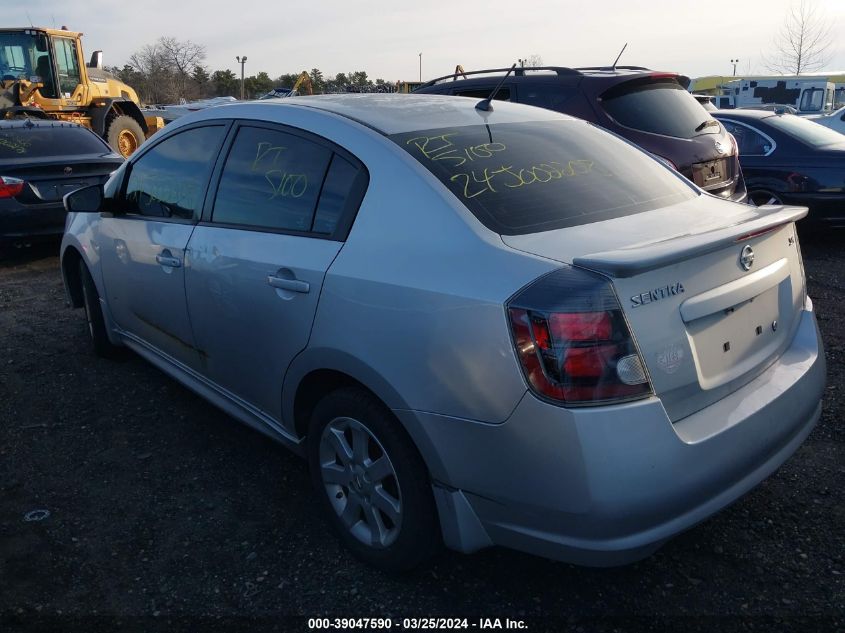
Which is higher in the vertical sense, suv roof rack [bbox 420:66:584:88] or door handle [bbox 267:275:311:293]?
suv roof rack [bbox 420:66:584:88]

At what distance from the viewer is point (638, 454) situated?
2.02 m

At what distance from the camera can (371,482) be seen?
2.59 m

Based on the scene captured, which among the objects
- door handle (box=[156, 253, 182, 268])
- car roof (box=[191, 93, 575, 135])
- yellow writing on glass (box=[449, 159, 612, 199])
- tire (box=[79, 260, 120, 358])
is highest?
car roof (box=[191, 93, 575, 135])

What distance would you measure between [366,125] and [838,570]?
92.4 inches

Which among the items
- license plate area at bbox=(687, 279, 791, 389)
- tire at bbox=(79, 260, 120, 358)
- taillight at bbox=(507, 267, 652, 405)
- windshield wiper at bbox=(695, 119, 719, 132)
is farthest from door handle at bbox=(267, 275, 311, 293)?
windshield wiper at bbox=(695, 119, 719, 132)

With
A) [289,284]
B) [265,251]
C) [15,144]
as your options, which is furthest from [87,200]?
[15,144]

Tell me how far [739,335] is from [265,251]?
174 centimetres

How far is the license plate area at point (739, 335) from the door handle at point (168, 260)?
2.31m

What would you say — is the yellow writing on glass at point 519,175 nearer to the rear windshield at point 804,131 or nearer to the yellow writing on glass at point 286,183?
the yellow writing on glass at point 286,183

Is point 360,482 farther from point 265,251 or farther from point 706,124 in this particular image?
point 706,124

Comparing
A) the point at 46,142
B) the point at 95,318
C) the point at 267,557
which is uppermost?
the point at 46,142

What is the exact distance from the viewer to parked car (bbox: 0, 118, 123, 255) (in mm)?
7504

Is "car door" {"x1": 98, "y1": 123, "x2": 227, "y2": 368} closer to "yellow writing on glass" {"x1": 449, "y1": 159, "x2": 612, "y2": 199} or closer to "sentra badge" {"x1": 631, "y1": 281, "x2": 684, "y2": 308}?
"yellow writing on glass" {"x1": 449, "y1": 159, "x2": 612, "y2": 199}

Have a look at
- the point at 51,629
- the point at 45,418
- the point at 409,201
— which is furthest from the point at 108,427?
the point at 409,201
